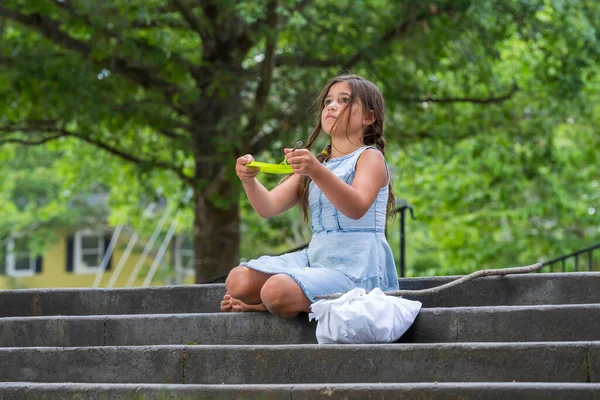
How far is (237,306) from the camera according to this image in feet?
15.9

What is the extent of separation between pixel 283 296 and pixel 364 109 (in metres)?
1.20

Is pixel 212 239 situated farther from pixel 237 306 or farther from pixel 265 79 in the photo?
pixel 237 306

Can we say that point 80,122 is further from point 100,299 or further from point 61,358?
point 61,358

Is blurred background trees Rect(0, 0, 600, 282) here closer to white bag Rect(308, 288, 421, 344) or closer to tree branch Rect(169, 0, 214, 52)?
tree branch Rect(169, 0, 214, 52)

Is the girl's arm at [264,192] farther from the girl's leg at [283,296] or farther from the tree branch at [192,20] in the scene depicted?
the tree branch at [192,20]

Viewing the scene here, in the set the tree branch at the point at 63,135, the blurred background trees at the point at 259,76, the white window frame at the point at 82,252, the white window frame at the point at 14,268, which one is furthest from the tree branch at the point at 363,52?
the white window frame at the point at 82,252

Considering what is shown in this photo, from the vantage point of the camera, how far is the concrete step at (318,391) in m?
3.47

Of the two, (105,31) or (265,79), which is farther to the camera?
(265,79)

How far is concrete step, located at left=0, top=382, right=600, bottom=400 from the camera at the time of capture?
3467 millimetres

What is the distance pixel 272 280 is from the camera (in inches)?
178

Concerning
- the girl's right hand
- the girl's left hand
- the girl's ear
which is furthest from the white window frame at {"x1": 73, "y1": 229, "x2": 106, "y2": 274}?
the girl's left hand

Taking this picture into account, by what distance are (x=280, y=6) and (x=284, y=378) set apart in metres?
5.69

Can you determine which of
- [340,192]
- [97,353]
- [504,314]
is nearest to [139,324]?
[97,353]

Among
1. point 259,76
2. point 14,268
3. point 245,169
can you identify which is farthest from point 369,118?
point 14,268
